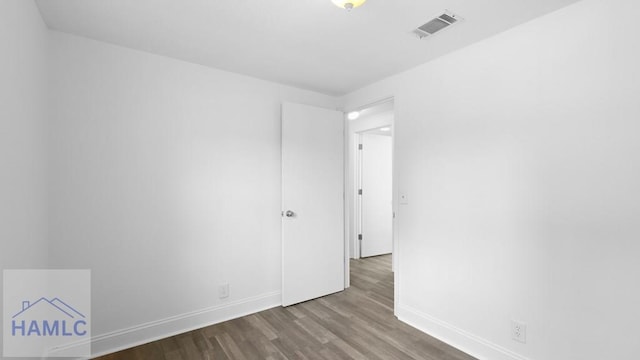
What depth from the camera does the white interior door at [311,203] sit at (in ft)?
10.3

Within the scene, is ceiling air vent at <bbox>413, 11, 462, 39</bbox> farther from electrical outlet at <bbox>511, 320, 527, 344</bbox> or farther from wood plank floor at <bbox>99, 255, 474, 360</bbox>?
wood plank floor at <bbox>99, 255, 474, 360</bbox>

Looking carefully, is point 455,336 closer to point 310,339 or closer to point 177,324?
point 310,339

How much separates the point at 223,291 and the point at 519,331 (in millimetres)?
2505

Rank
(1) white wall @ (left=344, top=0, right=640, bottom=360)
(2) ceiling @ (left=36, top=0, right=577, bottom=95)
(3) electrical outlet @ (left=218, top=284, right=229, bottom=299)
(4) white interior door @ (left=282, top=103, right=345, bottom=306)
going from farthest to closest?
(4) white interior door @ (left=282, top=103, right=345, bottom=306)
(3) electrical outlet @ (left=218, top=284, right=229, bottom=299)
(2) ceiling @ (left=36, top=0, right=577, bottom=95)
(1) white wall @ (left=344, top=0, right=640, bottom=360)

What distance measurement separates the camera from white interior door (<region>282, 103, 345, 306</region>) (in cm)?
314

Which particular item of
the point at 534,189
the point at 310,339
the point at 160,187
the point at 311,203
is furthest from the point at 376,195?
the point at 160,187

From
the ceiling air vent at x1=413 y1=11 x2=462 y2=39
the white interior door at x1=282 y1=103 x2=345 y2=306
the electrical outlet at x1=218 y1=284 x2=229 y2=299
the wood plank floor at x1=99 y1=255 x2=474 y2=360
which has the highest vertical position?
the ceiling air vent at x1=413 y1=11 x2=462 y2=39

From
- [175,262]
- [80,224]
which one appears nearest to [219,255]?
[175,262]

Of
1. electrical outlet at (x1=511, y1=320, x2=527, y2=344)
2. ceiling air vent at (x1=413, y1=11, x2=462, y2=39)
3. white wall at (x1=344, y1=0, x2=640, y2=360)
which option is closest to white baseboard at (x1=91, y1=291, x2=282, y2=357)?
white wall at (x1=344, y1=0, x2=640, y2=360)

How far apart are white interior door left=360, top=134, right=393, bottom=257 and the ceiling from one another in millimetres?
2416

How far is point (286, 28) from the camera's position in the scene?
204cm

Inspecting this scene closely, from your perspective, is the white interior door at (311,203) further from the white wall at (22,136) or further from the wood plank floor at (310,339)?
the white wall at (22,136)

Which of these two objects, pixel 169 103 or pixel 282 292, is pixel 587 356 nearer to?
pixel 282 292

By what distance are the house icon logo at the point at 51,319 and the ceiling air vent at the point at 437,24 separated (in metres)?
3.07
